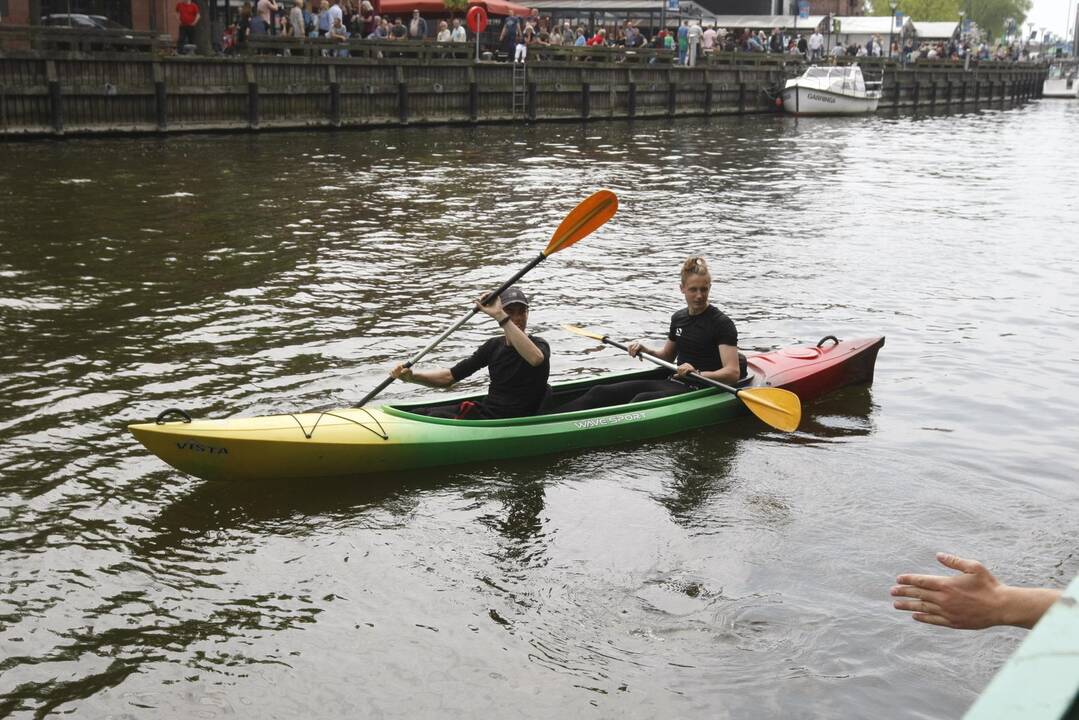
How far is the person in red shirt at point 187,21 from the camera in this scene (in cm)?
2411

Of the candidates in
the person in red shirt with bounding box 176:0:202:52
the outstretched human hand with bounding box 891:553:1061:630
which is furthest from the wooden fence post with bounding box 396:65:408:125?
the outstretched human hand with bounding box 891:553:1061:630

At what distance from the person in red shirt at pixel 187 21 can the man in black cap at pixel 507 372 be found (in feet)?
62.5

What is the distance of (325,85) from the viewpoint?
2673 cm

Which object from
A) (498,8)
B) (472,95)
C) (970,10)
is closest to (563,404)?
(472,95)

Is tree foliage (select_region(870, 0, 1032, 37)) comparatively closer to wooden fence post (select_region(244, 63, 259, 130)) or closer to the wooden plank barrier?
the wooden plank barrier

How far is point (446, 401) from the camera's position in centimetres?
788

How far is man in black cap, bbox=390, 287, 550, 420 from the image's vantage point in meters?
7.46

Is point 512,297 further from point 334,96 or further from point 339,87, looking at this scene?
point 339,87

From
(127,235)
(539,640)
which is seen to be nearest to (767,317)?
(539,640)

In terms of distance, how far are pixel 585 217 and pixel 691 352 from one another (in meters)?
1.36

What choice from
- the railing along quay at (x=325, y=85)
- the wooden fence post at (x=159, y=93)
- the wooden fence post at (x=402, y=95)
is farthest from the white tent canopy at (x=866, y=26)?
the wooden fence post at (x=159, y=93)

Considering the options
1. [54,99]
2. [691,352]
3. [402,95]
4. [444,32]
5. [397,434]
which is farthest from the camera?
[444,32]

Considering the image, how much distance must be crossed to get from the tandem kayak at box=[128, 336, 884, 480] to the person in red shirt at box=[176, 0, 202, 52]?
1889 centimetres

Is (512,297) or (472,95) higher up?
(472,95)
